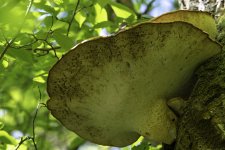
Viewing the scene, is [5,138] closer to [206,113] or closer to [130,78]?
[130,78]

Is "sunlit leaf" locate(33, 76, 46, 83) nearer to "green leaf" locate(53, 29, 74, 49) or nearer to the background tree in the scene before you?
the background tree

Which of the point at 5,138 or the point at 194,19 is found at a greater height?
the point at 194,19

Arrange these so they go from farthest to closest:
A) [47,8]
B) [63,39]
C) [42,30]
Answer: [42,30]
[47,8]
[63,39]

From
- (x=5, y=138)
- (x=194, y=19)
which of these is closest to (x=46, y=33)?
(x=5, y=138)

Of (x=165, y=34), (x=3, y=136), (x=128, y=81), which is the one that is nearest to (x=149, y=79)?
(x=128, y=81)

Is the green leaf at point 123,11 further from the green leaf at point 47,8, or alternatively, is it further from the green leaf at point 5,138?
the green leaf at point 5,138
